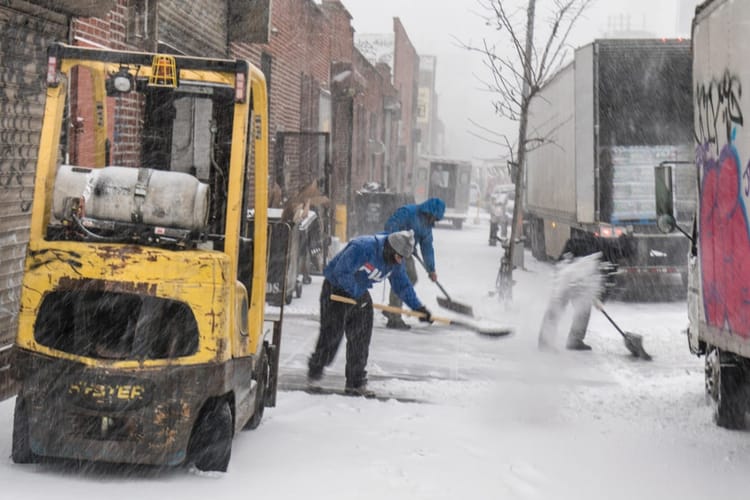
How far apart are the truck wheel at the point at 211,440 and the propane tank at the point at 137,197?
3.57 feet

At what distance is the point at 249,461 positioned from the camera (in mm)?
5855

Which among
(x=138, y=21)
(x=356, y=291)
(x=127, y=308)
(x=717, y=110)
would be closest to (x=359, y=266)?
(x=356, y=291)

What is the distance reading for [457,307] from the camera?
11344 millimetres

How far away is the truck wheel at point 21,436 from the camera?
521 cm

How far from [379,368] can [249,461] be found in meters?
3.70

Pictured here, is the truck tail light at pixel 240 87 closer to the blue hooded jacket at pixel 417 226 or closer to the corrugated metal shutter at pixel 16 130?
the corrugated metal shutter at pixel 16 130

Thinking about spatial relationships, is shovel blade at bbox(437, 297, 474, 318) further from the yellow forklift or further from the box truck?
the yellow forklift

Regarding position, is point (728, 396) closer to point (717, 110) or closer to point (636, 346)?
point (717, 110)

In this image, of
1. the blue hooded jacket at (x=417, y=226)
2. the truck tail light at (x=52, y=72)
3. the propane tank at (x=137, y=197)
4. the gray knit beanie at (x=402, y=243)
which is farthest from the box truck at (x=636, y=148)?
the truck tail light at (x=52, y=72)

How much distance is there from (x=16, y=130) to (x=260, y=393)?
9.30ft

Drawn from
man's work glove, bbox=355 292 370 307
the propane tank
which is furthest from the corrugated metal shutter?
man's work glove, bbox=355 292 370 307

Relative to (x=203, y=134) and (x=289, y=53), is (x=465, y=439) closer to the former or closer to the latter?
(x=203, y=134)

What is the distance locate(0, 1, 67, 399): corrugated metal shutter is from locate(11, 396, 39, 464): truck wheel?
5.94 feet

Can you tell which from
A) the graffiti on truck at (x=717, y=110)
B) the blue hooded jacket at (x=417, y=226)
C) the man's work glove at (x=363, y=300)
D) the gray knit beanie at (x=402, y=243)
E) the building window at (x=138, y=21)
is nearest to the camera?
the graffiti on truck at (x=717, y=110)
